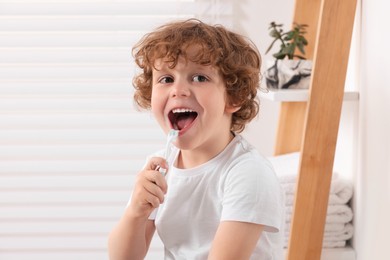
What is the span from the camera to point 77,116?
2230mm

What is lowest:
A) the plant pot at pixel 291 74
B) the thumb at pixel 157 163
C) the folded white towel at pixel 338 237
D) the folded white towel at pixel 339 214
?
the folded white towel at pixel 338 237

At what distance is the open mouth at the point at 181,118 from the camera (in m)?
1.24

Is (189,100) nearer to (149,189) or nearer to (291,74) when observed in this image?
(149,189)

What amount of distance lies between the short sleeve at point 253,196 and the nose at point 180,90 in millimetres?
A: 149

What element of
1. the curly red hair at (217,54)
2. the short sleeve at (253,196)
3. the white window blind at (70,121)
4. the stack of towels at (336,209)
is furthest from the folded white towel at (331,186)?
the white window blind at (70,121)

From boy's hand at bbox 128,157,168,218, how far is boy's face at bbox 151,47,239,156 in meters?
0.06

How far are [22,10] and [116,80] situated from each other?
1.14ft

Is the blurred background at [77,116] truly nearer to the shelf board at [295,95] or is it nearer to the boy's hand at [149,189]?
the shelf board at [295,95]

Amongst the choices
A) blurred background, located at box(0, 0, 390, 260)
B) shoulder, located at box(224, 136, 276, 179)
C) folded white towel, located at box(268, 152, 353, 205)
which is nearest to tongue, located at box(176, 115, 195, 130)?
shoulder, located at box(224, 136, 276, 179)

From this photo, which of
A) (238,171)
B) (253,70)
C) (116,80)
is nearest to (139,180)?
(238,171)

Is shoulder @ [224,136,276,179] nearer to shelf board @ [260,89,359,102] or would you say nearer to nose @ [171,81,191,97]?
nose @ [171,81,191,97]

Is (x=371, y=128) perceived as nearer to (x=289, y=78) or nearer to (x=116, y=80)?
(x=289, y=78)

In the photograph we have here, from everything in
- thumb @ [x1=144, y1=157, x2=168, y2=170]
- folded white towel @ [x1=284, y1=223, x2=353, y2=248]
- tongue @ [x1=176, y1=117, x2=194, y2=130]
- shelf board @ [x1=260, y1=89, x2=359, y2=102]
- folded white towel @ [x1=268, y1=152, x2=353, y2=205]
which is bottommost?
folded white towel @ [x1=284, y1=223, x2=353, y2=248]

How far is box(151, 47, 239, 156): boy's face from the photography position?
1.22 meters
